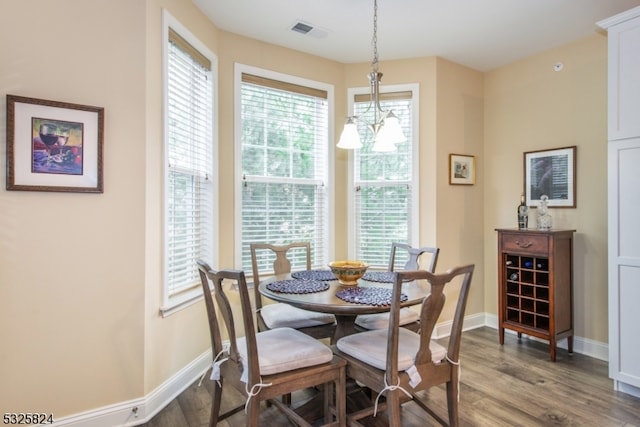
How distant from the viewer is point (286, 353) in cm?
179

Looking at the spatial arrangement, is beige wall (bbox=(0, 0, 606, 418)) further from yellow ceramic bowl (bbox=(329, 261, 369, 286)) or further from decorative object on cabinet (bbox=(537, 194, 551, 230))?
A: yellow ceramic bowl (bbox=(329, 261, 369, 286))

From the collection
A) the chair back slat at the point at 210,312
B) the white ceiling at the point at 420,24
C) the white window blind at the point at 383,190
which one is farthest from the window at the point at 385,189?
the chair back slat at the point at 210,312

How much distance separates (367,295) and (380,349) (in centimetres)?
30

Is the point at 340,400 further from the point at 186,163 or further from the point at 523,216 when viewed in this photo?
the point at 523,216

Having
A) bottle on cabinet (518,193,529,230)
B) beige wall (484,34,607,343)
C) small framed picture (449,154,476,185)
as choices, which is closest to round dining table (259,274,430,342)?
bottle on cabinet (518,193,529,230)

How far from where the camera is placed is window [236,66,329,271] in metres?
3.29

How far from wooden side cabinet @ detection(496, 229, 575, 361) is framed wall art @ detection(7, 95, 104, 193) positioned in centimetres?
332

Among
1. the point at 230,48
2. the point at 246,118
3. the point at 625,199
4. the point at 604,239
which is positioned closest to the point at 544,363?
the point at 604,239

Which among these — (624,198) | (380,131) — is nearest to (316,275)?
(380,131)

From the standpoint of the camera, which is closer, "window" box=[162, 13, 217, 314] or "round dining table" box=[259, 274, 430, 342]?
"round dining table" box=[259, 274, 430, 342]

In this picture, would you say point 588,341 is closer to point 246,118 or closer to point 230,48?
point 246,118

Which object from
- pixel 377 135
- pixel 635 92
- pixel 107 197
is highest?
pixel 635 92

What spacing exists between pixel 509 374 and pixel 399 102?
A: 263 centimetres

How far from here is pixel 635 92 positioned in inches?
95.7
